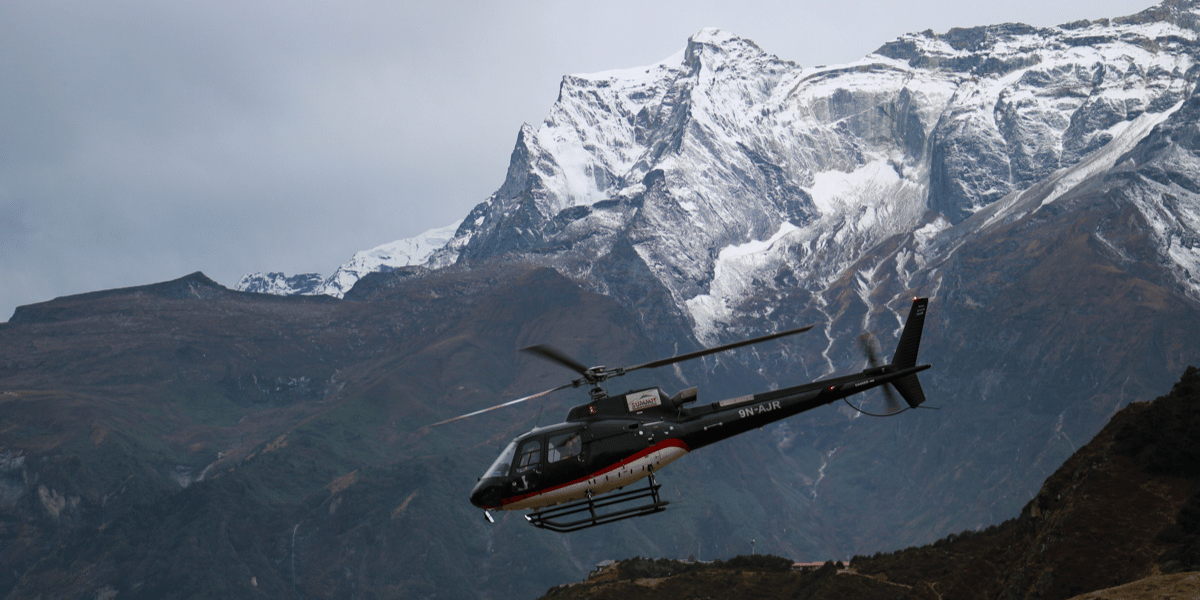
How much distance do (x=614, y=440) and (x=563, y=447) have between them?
245 centimetres

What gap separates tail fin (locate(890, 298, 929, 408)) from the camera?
167 ft

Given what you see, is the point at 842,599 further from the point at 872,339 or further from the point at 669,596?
the point at 872,339

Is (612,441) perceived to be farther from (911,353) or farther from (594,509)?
(911,353)

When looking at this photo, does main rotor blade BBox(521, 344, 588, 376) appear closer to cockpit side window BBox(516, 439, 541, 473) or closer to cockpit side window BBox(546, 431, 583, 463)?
cockpit side window BBox(546, 431, 583, 463)

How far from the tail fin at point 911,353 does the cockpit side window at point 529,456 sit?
60.0 feet

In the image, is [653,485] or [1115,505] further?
[1115,505]

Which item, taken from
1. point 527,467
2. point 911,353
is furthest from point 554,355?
point 911,353

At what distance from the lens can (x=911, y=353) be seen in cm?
5188

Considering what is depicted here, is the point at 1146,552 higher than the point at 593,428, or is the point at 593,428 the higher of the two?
the point at 593,428

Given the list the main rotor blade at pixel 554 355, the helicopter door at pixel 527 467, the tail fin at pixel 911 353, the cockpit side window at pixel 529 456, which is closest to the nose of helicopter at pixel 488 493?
the helicopter door at pixel 527 467

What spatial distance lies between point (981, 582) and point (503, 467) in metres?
50.2

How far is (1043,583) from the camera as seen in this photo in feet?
231

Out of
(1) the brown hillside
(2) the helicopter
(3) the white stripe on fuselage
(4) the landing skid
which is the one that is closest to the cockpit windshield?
(2) the helicopter

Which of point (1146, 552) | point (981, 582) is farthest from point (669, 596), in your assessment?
point (1146, 552)
